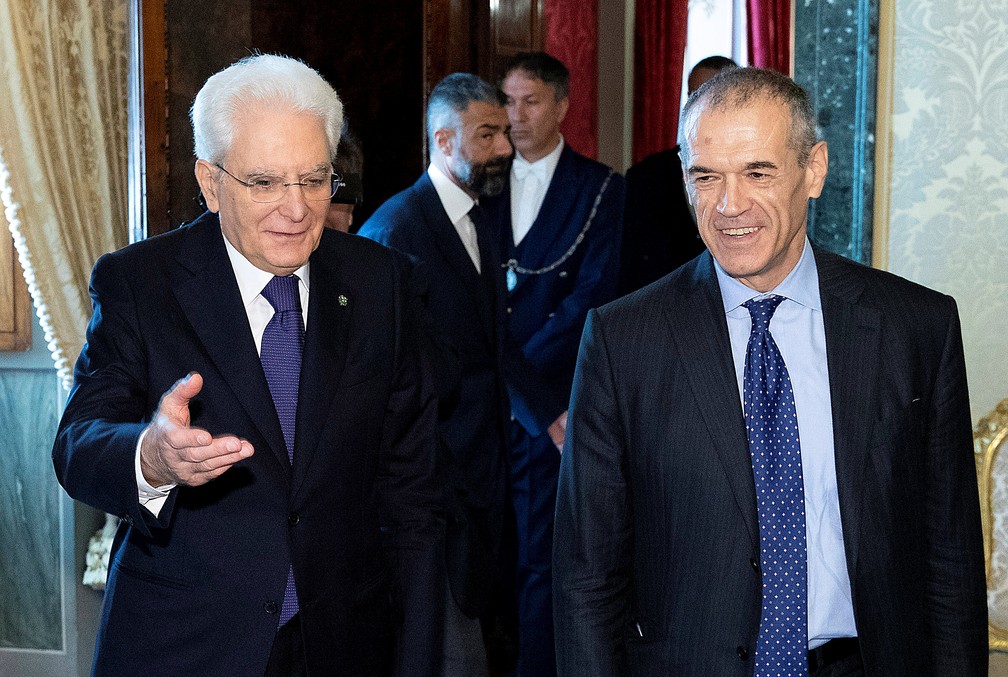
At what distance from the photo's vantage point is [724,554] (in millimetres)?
1879

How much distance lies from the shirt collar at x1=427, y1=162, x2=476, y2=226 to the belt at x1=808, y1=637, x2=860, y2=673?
2181 mm

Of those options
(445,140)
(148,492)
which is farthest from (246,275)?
(445,140)

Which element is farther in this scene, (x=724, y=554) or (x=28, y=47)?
(x=28, y=47)

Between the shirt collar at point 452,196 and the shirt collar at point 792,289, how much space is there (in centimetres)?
186

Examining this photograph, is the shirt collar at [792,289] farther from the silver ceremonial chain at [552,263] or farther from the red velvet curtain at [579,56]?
the red velvet curtain at [579,56]

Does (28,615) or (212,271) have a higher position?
(212,271)

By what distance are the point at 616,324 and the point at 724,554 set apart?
0.41 meters

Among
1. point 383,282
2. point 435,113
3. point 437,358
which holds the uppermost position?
point 435,113

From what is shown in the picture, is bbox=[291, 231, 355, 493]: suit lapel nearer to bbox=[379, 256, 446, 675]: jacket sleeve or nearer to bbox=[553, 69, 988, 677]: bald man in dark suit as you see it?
bbox=[379, 256, 446, 675]: jacket sleeve

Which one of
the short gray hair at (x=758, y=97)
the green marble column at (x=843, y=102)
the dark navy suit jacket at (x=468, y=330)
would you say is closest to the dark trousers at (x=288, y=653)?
the short gray hair at (x=758, y=97)

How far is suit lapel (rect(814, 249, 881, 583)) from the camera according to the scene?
1.87 m

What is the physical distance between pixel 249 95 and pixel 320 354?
43cm

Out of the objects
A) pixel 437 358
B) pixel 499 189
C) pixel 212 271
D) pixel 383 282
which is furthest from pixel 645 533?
pixel 499 189

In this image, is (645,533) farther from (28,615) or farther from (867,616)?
(28,615)
